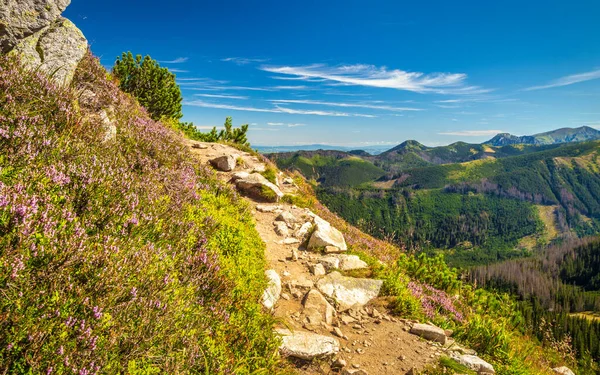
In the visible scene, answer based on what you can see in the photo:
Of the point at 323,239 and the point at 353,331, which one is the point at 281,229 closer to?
the point at 323,239

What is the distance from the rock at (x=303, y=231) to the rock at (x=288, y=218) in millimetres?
550

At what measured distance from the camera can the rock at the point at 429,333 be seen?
21.0 ft

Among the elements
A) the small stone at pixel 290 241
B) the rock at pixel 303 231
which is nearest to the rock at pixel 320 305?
the small stone at pixel 290 241

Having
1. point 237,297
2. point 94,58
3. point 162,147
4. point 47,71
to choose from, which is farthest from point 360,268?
point 94,58

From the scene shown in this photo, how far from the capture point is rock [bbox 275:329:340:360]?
15.7ft

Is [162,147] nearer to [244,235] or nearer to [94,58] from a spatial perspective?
[244,235]

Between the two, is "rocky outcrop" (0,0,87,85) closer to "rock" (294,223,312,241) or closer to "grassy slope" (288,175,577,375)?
"rock" (294,223,312,241)

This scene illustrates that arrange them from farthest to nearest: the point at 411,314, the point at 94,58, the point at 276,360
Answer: the point at 94,58, the point at 411,314, the point at 276,360

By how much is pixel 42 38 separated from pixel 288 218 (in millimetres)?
9302

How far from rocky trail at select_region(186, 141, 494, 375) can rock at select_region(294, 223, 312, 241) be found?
0.04 m

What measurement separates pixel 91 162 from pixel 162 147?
427cm

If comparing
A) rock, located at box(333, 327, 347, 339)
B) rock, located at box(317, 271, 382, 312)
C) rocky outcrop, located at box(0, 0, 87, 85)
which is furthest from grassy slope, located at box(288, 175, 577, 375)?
rocky outcrop, located at box(0, 0, 87, 85)

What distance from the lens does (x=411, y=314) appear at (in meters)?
7.29

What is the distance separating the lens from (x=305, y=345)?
499 centimetres
